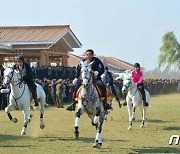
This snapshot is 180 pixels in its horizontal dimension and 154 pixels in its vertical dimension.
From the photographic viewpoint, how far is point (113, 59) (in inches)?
3447

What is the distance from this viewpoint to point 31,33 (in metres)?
41.1

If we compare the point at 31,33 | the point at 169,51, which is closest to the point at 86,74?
the point at 31,33

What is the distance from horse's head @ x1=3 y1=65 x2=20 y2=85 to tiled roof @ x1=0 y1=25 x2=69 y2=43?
2510cm

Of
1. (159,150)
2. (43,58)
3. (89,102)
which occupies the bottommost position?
(159,150)

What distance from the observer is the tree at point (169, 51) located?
329 ft

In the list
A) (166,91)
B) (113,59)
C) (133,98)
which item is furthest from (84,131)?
(113,59)

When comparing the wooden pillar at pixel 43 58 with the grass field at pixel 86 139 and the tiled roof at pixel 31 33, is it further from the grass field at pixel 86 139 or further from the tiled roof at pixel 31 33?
the grass field at pixel 86 139

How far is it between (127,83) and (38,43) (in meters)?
22.5

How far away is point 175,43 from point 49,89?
71.9 m

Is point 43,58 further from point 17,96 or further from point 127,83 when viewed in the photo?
point 17,96

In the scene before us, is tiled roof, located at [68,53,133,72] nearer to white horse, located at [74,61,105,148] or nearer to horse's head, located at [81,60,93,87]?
white horse, located at [74,61,105,148]

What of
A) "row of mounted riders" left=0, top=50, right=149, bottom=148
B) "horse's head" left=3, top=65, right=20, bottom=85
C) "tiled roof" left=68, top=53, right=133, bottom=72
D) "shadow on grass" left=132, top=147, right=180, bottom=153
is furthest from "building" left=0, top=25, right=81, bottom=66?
"tiled roof" left=68, top=53, right=133, bottom=72

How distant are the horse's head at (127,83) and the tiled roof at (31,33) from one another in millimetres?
21979

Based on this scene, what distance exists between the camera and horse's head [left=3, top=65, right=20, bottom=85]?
13.2m
